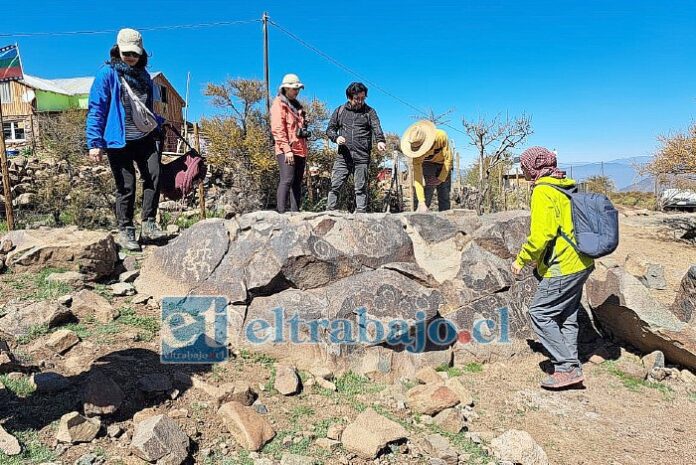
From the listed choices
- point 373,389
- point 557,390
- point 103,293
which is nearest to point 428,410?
point 373,389

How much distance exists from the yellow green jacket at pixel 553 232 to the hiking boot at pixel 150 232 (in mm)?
3475

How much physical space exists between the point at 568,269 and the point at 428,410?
1332 millimetres

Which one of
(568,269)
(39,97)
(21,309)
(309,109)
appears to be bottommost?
(21,309)

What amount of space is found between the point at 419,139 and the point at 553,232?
99.9 inches

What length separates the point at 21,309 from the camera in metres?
3.36

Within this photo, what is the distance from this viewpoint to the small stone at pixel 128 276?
4.21 meters

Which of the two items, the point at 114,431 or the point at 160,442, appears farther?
the point at 114,431

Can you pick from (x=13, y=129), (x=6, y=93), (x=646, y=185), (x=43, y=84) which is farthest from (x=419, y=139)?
(x=43, y=84)

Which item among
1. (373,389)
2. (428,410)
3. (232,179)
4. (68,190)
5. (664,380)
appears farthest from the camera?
(232,179)

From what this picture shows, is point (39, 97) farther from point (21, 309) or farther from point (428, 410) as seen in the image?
point (428, 410)

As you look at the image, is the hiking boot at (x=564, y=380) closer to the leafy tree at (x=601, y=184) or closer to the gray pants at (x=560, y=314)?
the gray pants at (x=560, y=314)

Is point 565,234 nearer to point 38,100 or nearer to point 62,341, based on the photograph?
point 62,341

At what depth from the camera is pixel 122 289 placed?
4.02m

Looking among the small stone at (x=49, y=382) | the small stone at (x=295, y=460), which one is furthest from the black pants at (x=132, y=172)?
the small stone at (x=295, y=460)
